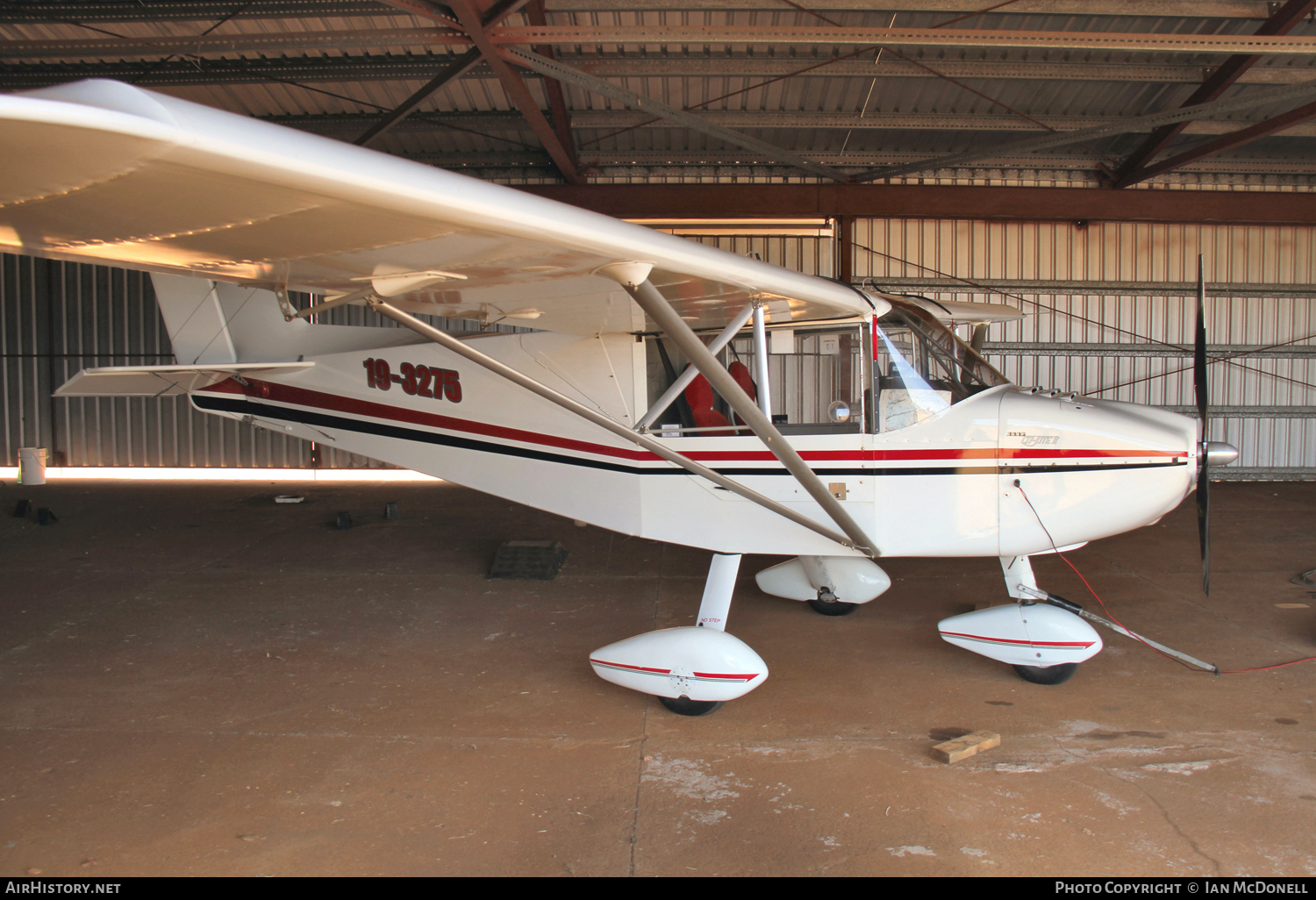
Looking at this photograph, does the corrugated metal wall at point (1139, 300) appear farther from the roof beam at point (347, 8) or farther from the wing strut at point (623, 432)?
the wing strut at point (623, 432)

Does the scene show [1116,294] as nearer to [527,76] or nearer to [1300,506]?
[1300,506]

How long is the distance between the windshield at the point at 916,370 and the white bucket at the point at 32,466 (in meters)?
13.2

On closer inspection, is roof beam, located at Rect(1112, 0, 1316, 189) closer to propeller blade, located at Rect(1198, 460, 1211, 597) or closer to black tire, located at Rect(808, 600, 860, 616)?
propeller blade, located at Rect(1198, 460, 1211, 597)

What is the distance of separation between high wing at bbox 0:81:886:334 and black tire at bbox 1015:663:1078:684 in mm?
2446

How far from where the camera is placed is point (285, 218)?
216 cm

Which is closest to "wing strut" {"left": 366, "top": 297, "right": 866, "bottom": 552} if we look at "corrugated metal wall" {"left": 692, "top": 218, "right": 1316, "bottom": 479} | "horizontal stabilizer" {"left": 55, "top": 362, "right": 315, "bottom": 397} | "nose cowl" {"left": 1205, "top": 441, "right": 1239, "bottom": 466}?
"nose cowl" {"left": 1205, "top": 441, "right": 1239, "bottom": 466}

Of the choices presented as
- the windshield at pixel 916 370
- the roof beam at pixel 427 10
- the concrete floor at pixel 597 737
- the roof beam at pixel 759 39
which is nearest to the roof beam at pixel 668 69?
the roof beam at pixel 759 39

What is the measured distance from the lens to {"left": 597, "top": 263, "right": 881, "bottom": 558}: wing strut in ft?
9.16

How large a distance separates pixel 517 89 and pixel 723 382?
589 centimetres

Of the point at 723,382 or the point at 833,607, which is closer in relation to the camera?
the point at 723,382

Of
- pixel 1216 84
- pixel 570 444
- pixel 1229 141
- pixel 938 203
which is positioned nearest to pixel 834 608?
pixel 570 444

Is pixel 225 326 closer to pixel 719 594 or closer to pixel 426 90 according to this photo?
pixel 426 90

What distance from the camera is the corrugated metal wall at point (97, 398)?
12539 millimetres
